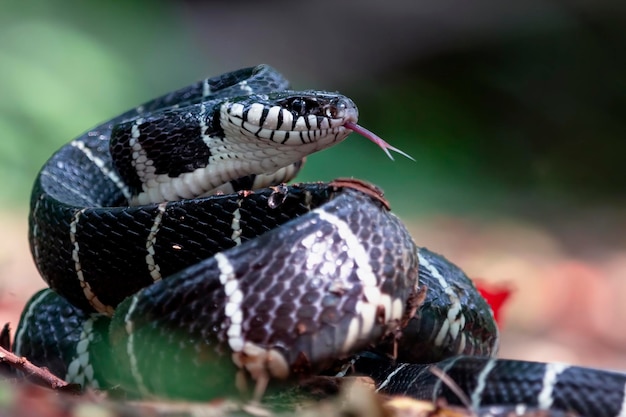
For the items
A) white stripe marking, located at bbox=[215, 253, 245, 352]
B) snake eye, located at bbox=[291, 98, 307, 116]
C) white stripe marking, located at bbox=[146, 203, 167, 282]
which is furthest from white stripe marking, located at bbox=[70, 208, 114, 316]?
white stripe marking, located at bbox=[215, 253, 245, 352]

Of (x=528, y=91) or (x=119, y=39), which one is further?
(x=528, y=91)

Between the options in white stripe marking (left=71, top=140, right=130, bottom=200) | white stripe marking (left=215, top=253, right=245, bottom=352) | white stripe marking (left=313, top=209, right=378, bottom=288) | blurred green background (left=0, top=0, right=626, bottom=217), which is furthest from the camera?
blurred green background (left=0, top=0, right=626, bottom=217)

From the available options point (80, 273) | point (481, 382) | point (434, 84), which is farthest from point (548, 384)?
point (434, 84)

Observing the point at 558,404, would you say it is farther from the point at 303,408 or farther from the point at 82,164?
the point at 82,164

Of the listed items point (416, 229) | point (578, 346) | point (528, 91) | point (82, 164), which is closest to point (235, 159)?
point (82, 164)

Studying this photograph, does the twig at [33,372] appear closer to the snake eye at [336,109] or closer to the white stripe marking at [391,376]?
Result: the white stripe marking at [391,376]

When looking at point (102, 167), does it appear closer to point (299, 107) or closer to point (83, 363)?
point (83, 363)

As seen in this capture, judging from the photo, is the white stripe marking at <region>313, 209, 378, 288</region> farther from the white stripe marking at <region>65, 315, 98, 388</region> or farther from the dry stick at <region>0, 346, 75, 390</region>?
the white stripe marking at <region>65, 315, 98, 388</region>
